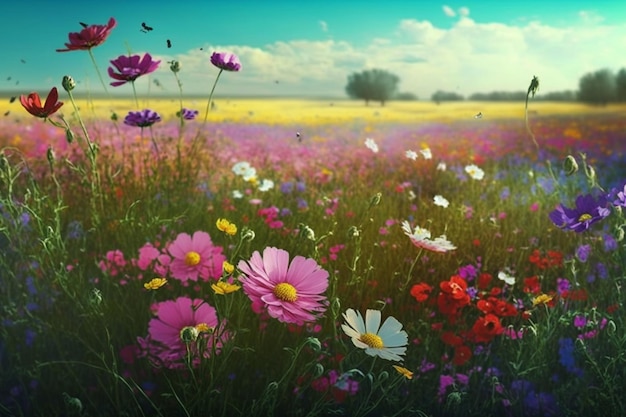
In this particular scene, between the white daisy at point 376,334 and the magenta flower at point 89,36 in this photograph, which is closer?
the white daisy at point 376,334

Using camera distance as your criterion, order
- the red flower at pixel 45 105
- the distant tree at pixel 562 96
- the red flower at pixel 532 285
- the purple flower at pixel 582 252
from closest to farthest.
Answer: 1. the red flower at pixel 45 105
2. the red flower at pixel 532 285
3. the purple flower at pixel 582 252
4. the distant tree at pixel 562 96

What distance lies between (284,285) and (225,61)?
2.42 ft

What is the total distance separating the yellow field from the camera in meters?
2.34

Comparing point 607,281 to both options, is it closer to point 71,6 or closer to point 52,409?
point 52,409

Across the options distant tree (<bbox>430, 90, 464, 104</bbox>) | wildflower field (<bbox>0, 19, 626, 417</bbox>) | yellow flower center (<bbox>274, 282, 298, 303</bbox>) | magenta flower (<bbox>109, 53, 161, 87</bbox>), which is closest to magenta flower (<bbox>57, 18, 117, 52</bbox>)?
wildflower field (<bbox>0, 19, 626, 417</bbox>)

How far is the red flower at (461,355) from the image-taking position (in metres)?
1.58

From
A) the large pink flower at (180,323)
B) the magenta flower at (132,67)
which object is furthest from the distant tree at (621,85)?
the large pink flower at (180,323)

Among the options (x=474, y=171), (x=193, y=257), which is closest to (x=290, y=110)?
(x=474, y=171)

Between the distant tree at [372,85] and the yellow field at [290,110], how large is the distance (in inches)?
3.7

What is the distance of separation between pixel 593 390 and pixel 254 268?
38.3 inches

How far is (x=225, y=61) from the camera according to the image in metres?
1.68

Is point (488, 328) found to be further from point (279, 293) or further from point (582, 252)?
point (279, 293)

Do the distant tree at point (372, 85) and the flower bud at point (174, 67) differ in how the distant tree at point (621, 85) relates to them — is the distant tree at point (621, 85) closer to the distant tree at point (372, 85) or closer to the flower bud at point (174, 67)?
the distant tree at point (372, 85)

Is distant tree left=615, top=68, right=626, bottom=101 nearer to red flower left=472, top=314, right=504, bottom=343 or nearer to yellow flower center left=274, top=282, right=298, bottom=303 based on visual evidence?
red flower left=472, top=314, right=504, bottom=343
